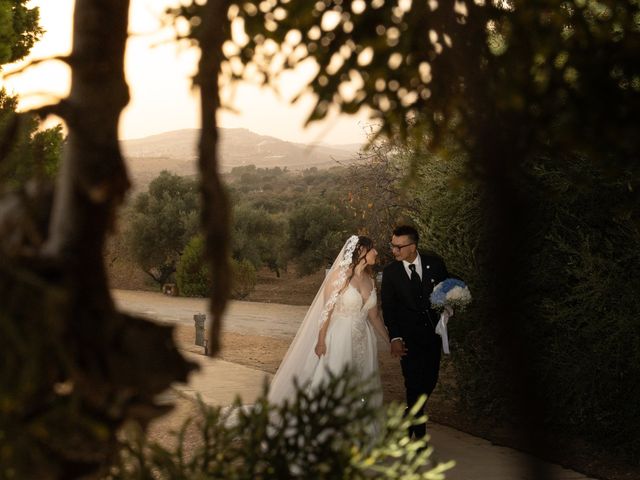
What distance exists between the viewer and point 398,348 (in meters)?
8.99

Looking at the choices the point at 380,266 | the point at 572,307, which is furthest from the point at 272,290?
the point at 572,307

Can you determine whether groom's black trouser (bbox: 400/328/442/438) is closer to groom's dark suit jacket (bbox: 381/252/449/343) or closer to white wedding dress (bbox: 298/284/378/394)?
groom's dark suit jacket (bbox: 381/252/449/343)

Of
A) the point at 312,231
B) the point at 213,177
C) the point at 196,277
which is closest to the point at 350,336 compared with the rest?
the point at 213,177

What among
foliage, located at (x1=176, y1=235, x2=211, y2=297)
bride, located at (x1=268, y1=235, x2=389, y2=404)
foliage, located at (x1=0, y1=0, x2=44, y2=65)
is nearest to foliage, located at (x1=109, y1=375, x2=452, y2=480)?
bride, located at (x1=268, y1=235, x2=389, y2=404)

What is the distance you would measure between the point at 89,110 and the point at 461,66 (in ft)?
4.30

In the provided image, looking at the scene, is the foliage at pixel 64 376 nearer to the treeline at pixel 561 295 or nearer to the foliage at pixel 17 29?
the treeline at pixel 561 295

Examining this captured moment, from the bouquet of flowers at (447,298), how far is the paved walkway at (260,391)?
1.09 metres

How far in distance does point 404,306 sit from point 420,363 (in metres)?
0.58

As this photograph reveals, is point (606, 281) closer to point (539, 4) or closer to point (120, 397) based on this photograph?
point (539, 4)

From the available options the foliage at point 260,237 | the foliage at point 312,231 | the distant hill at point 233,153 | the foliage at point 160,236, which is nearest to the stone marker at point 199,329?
the foliage at point 160,236

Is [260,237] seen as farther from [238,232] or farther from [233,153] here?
[233,153]

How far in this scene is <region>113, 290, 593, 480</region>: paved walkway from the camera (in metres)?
8.39

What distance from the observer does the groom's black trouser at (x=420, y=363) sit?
30.1ft

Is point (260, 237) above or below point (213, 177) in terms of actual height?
below
